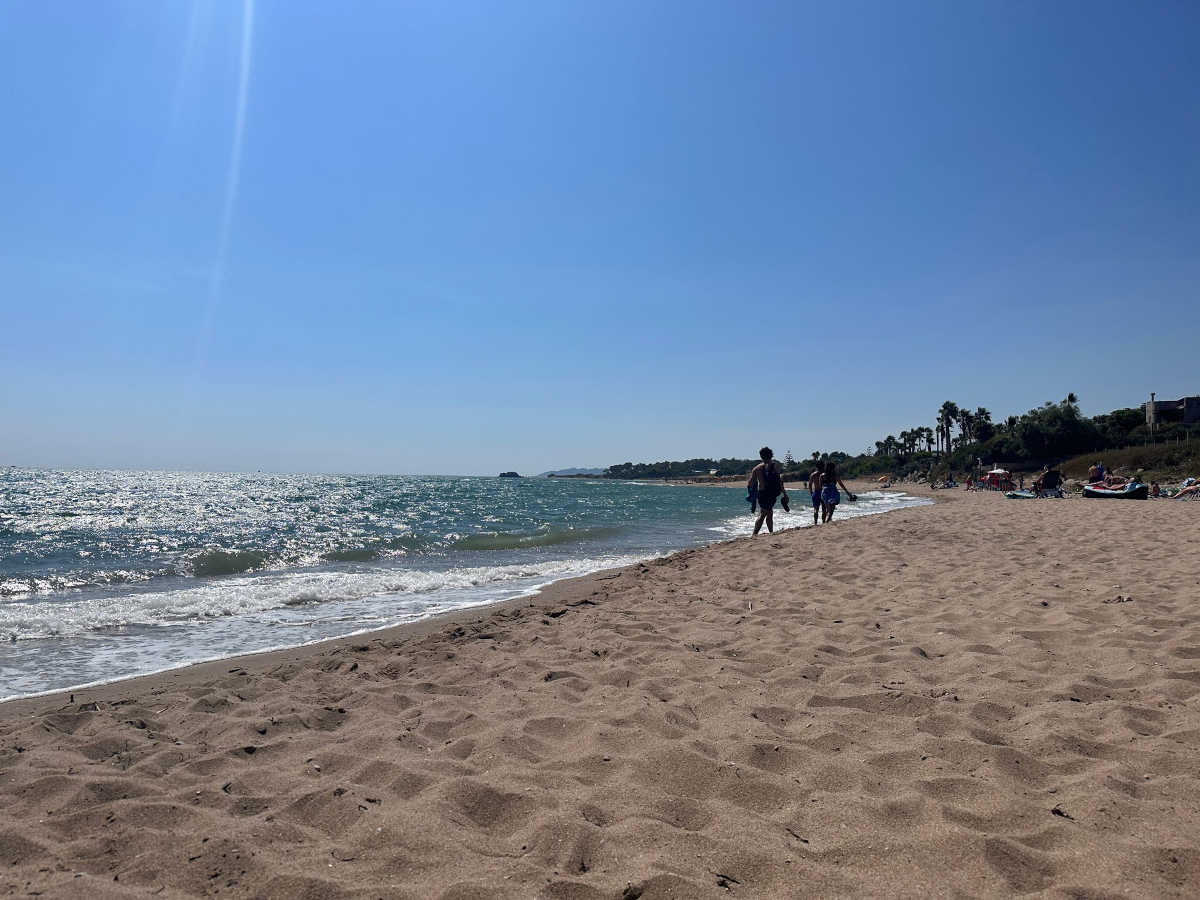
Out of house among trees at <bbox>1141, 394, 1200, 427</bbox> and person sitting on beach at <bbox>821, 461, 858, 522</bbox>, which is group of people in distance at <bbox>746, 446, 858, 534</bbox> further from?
house among trees at <bbox>1141, 394, 1200, 427</bbox>

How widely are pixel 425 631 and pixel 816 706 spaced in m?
4.65

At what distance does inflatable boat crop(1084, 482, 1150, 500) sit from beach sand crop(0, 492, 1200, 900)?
2221cm

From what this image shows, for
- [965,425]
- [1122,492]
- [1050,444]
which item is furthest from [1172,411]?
[1122,492]

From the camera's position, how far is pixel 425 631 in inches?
282

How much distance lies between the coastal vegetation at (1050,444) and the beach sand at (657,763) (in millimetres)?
11203

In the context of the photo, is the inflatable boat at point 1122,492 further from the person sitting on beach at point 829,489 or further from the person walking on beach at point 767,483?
the person walking on beach at point 767,483

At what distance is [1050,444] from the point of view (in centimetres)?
6431

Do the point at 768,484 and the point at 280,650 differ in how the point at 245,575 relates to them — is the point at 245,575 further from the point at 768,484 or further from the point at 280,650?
the point at 768,484

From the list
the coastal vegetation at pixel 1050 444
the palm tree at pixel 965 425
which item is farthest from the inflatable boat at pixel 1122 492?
the palm tree at pixel 965 425

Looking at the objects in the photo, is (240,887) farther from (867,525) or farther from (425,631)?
(867,525)

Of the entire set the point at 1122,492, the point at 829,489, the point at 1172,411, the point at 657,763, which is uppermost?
the point at 1172,411

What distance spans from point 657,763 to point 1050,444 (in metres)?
75.9

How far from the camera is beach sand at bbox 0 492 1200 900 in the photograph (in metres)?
2.38

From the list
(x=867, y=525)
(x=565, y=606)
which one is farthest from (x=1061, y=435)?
(x=565, y=606)
